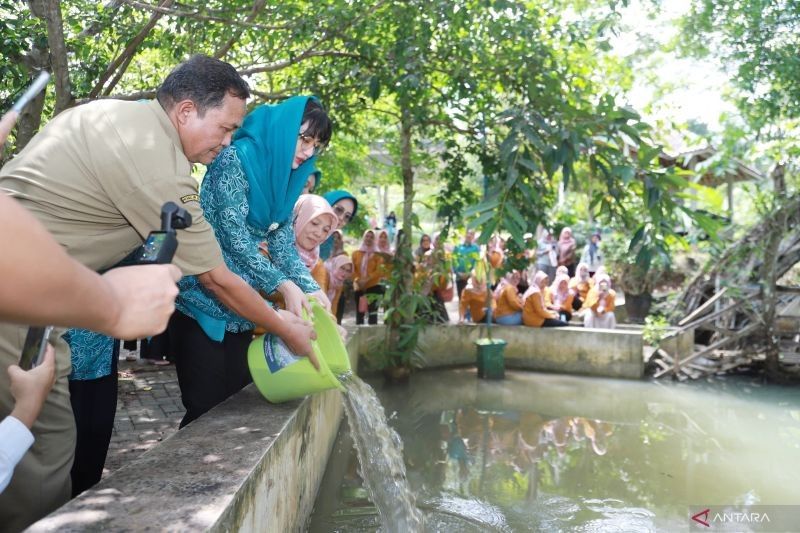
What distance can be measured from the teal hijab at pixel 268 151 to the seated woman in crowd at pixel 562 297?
27.7 ft

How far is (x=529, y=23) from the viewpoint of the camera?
19.0ft

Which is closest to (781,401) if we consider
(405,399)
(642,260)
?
(405,399)

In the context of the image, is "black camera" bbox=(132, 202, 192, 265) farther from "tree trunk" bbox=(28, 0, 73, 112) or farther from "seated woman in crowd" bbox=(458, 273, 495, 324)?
"seated woman in crowd" bbox=(458, 273, 495, 324)

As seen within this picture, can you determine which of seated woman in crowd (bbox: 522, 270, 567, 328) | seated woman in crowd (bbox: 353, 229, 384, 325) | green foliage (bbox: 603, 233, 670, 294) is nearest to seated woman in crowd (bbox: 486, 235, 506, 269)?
seated woman in crowd (bbox: 522, 270, 567, 328)

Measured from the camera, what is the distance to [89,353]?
2498mm

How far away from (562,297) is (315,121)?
8.60m

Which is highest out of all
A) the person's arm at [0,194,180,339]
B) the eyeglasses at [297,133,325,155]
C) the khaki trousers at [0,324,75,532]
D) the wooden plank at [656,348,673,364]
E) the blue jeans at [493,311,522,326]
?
the eyeglasses at [297,133,325,155]

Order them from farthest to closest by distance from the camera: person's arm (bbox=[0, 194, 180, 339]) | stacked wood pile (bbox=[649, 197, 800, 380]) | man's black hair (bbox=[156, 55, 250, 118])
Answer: stacked wood pile (bbox=[649, 197, 800, 380])
man's black hair (bbox=[156, 55, 250, 118])
person's arm (bbox=[0, 194, 180, 339])

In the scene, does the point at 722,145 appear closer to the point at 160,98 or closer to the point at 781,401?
the point at 781,401

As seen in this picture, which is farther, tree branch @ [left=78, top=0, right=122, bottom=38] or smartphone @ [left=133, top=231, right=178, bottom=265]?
tree branch @ [left=78, top=0, right=122, bottom=38]

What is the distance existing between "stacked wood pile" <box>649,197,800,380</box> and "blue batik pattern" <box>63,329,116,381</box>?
25.8ft

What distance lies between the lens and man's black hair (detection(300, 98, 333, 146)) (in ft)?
10.1

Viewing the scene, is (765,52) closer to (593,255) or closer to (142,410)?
(593,255)

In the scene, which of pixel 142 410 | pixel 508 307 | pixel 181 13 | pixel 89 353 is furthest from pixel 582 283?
pixel 89 353
